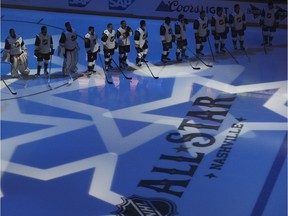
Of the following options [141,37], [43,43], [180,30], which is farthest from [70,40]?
[180,30]

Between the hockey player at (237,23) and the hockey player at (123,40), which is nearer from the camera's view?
the hockey player at (123,40)

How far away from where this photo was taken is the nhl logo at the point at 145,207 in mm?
Result: 8820

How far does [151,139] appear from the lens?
37.2 feet

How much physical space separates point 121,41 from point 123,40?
0.19ft

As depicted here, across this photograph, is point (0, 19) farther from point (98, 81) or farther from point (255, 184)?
point (255, 184)

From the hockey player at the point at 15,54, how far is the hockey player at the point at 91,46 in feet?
5.20

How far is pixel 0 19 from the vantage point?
1950cm

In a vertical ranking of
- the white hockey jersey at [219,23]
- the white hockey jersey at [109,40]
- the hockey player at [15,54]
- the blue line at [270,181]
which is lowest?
the blue line at [270,181]

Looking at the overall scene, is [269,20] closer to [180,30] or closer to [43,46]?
[180,30]

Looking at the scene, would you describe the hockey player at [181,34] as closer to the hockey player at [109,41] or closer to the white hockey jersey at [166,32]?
the white hockey jersey at [166,32]

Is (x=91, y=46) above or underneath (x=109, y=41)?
underneath

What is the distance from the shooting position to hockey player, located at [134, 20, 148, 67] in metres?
14.4

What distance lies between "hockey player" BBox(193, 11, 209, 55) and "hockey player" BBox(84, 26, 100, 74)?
2.95 meters

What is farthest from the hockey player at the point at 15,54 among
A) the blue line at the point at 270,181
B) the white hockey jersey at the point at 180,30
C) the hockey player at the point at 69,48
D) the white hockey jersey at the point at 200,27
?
the blue line at the point at 270,181
